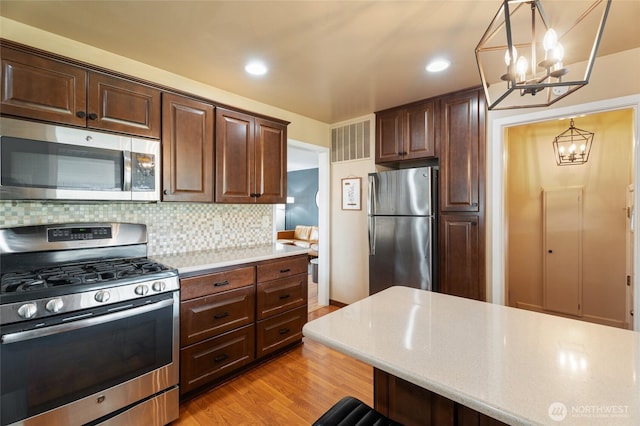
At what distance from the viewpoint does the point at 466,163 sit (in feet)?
9.45

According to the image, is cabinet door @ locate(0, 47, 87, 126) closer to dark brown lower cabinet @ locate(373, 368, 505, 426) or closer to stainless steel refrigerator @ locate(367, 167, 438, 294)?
dark brown lower cabinet @ locate(373, 368, 505, 426)

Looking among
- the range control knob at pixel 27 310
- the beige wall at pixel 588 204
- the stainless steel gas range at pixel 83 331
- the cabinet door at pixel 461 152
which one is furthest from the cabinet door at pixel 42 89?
the beige wall at pixel 588 204

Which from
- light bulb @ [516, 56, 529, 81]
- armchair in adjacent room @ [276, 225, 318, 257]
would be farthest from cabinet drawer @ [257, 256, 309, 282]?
armchair in adjacent room @ [276, 225, 318, 257]

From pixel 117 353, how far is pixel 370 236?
2548mm

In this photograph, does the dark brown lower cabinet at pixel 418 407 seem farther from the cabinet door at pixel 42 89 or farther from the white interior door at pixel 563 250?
the white interior door at pixel 563 250

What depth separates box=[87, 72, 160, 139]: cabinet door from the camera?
1.84 m

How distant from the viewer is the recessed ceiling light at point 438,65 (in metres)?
2.29

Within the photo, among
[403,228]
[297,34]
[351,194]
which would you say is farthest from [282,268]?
[297,34]

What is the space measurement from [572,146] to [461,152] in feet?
5.18

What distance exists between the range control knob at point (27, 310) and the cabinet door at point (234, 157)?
1.30 m

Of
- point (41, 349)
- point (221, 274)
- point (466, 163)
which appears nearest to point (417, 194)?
point (466, 163)

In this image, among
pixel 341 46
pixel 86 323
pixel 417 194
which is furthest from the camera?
pixel 417 194

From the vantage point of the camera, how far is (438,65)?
236 cm

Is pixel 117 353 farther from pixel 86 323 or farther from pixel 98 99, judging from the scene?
pixel 98 99
